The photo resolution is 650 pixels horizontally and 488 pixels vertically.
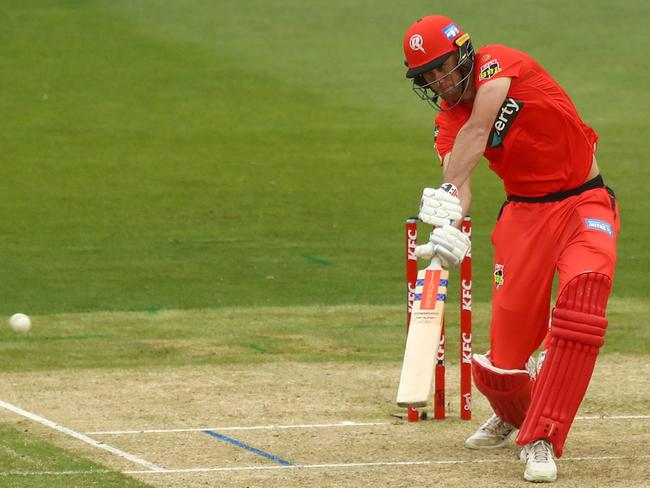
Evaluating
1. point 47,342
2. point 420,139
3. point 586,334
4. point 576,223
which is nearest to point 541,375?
point 586,334

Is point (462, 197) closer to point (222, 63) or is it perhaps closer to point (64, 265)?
point (64, 265)

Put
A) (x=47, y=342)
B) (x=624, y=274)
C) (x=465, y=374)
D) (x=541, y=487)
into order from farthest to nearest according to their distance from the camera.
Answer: (x=624, y=274) → (x=47, y=342) → (x=465, y=374) → (x=541, y=487)

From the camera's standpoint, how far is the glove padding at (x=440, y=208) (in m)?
6.89

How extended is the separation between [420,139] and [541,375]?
43.6 feet

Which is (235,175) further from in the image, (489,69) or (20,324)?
(489,69)

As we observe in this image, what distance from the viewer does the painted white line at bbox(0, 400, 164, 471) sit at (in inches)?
289

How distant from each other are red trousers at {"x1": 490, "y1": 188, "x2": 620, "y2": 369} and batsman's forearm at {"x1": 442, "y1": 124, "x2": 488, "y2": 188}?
0.46m

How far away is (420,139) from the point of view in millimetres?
20156

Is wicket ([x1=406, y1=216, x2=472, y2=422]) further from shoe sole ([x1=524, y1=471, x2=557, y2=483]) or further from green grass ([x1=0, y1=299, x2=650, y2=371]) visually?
green grass ([x1=0, y1=299, x2=650, y2=371])

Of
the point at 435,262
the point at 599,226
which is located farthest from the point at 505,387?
the point at 599,226

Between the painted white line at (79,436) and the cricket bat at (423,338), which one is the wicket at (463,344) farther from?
the painted white line at (79,436)

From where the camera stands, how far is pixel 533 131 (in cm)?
715

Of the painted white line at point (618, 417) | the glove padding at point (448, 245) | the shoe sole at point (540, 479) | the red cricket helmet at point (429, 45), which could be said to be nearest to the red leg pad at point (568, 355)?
the shoe sole at point (540, 479)

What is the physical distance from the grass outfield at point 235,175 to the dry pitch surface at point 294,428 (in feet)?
1.06
